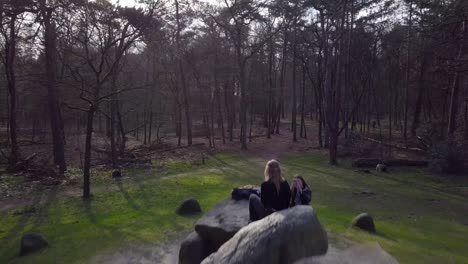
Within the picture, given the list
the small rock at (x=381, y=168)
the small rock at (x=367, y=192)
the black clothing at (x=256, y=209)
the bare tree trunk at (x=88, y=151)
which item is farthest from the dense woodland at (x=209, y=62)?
the black clothing at (x=256, y=209)

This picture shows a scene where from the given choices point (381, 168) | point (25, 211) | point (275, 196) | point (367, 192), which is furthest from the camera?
point (381, 168)

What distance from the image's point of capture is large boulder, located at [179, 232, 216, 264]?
7.67 meters

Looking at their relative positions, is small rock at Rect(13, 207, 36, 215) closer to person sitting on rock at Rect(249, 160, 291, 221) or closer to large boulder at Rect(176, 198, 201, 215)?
large boulder at Rect(176, 198, 201, 215)

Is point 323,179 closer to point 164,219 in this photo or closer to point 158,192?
point 158,192

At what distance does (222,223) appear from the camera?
24.9 feet

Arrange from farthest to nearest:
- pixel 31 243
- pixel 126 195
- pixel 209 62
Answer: pixel 209 62, pixel 126 195, pixel 31 243

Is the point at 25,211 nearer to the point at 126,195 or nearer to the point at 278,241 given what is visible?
the point at 126,195

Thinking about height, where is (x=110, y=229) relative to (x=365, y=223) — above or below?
below

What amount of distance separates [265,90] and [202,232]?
28.8 meters

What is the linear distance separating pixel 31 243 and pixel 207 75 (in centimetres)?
2694

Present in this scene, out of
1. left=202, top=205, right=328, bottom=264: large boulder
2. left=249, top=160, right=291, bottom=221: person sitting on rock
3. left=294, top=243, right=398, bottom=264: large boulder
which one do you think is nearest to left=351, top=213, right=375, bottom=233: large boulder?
left=294, top=243, right=398, bottom=264: large boulder

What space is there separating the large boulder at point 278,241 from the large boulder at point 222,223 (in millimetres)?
1688

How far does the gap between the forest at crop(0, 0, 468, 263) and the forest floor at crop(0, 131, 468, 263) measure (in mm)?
595

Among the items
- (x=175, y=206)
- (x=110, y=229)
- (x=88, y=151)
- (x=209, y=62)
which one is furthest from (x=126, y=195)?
(x=209, y=62)
